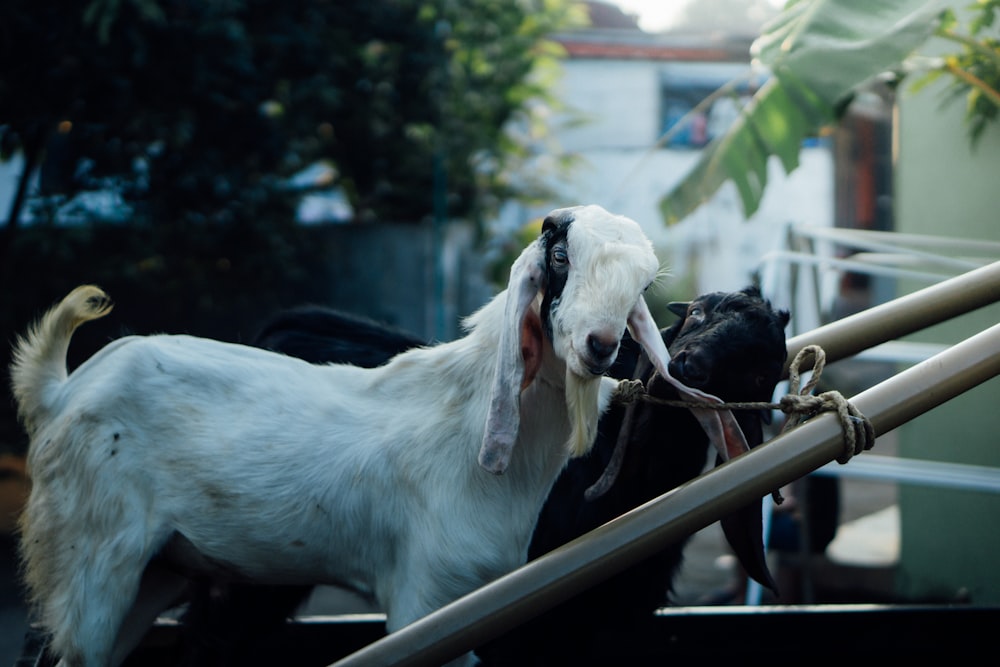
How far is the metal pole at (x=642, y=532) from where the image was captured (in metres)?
1.65

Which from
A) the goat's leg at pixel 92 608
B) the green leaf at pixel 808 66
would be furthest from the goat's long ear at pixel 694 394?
the green leaf at pixel 808 66

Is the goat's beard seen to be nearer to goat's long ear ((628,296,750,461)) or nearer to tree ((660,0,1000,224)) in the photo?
goat's long ear ((628,296,750,461))

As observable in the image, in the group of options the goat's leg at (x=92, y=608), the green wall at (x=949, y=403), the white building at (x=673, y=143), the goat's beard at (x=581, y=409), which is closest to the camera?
the goat's beard at (x=581, y=409)

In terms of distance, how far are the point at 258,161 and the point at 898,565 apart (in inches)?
164

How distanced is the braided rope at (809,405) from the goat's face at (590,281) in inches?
6.3

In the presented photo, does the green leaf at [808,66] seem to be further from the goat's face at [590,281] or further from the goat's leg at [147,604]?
the goat's leg at [147,604]

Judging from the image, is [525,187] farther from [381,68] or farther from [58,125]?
[58,125]

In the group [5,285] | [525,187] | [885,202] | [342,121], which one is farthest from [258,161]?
[885,202]

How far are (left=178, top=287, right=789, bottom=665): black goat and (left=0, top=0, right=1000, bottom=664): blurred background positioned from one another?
118 centimetres

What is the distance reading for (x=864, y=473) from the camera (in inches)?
138

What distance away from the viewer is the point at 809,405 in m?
1.80

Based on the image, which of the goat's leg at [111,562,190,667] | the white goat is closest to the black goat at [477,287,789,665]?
the white goat

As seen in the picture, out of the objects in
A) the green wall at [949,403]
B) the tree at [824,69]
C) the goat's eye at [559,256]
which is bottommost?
the green wall at [949,403]

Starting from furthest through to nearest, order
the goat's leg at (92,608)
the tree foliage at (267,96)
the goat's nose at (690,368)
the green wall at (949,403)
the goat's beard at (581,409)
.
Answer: the tree foliage at (267,96) < the green wall at (949,403) < the goat's leg at (92,608) < the goat's nose at (690,368) < the goat's beard at (581,409)
